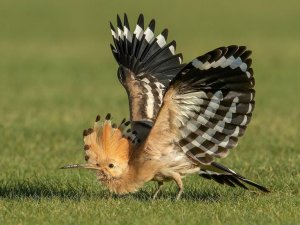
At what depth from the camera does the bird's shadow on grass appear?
8672 millimetres

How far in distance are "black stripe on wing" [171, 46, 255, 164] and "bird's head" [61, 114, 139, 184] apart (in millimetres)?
534

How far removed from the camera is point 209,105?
8094mm

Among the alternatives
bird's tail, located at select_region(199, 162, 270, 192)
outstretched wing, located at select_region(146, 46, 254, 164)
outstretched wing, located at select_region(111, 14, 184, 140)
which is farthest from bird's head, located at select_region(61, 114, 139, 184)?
outstretched wing, located at select_region(111, 14, 184, 140)

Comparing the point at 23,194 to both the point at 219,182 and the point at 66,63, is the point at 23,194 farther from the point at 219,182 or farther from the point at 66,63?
the point at 66,63

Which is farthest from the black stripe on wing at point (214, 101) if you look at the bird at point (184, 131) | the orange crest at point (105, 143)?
the orange crest at point (105, 143)

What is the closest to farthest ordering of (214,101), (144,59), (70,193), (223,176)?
(214,101), (223,176), (70,193), (144,59)

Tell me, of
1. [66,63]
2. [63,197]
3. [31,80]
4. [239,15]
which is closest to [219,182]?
[63,197]

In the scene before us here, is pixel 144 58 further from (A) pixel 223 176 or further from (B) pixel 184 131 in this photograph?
(B) pixel 184 131

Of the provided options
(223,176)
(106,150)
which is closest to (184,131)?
(106,150)

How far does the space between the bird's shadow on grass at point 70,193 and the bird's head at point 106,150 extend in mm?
341

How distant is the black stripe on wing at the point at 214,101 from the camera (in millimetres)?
7809

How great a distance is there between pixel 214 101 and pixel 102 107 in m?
9.63

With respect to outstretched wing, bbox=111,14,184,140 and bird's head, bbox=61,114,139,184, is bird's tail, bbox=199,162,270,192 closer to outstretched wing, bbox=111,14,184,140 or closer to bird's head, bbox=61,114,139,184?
bird's head, bbox=61,114,139,184

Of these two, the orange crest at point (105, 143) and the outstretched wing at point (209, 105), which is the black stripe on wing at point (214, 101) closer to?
the outstretched wing at point (209, 105)
